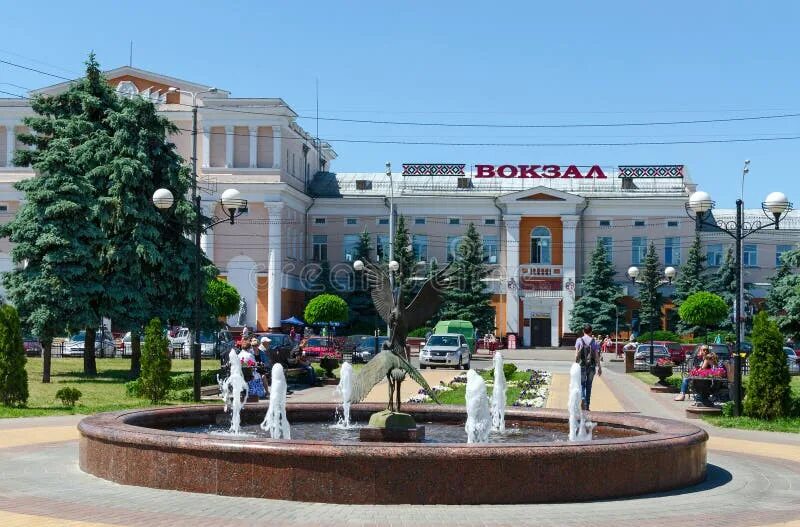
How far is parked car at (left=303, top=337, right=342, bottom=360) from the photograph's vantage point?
4350 cm

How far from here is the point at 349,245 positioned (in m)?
67.8

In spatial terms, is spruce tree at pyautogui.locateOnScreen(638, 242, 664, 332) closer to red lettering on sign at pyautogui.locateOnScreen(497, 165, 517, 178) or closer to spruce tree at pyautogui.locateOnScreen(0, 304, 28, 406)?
red lettering on sign at pyautogui.locateOnScreen(497, 165, 517, 178)

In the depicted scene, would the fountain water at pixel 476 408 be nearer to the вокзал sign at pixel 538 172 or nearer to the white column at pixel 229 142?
the white column at pixel 229 142

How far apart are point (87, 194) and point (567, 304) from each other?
3816 centimetres

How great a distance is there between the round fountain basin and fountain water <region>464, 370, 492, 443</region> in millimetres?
2270

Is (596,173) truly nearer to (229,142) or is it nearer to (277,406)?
(229,142)

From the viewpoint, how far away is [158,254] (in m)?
33.0

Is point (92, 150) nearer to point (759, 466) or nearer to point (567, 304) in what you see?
point (759, 466)

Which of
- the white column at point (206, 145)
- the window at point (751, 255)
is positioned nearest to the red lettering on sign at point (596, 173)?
the window at point (751, 255)

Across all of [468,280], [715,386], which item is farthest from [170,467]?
[468,280]

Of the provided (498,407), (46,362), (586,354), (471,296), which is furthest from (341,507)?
(471,296)

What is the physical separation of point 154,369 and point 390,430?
10.7 meters

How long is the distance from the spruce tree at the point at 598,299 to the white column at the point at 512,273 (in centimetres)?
382

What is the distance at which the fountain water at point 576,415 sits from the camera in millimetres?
13867
